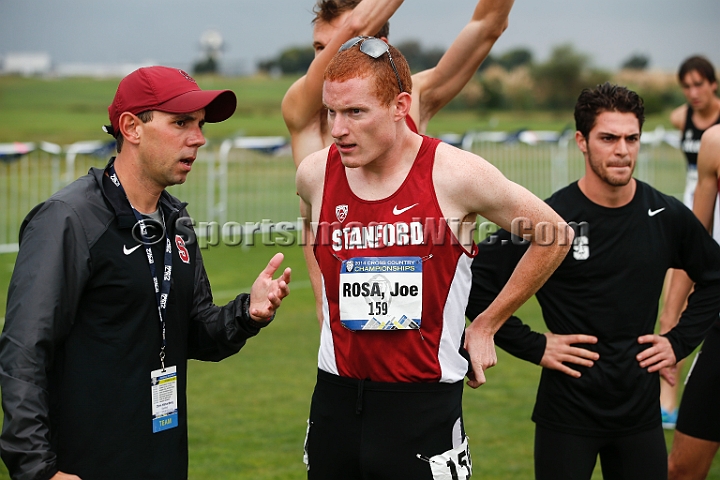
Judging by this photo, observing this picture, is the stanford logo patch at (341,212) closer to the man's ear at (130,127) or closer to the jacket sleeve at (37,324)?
the man's ear at (130,127)

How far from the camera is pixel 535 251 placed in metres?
3.80

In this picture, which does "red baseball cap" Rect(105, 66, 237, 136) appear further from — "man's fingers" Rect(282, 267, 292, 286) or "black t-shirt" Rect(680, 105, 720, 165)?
"black t-shirt" Rect(680, 105, 720, 165)

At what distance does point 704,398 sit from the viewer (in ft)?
16.3

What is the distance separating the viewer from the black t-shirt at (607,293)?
428cm

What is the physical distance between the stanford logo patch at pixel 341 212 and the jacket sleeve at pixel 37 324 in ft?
3.26

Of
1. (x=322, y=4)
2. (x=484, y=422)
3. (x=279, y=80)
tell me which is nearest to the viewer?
(x=322, y=4)

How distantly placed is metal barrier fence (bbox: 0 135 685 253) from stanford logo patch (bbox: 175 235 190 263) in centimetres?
1305

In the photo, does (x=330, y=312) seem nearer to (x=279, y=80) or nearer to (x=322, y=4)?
(x=322, y=4)

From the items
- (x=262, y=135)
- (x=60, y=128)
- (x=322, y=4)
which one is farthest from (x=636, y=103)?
(x=60, y=128)

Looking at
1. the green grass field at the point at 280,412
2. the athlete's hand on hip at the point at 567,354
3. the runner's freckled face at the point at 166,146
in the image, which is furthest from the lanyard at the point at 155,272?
the green grass field at the point at 280,412

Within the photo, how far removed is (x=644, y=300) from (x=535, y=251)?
2.78ft

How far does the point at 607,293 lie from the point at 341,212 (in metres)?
1.48

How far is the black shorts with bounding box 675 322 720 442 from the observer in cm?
493

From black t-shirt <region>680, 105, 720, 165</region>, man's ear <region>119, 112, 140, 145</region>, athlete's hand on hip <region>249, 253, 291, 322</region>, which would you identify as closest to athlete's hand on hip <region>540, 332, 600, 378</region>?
athlete's hand on hip <region>249, 253, 291, 322</region>
